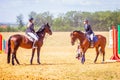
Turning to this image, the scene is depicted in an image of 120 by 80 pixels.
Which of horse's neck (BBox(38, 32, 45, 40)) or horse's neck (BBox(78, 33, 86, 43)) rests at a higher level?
horse's neck (BBox(38, 32, 45, 40))

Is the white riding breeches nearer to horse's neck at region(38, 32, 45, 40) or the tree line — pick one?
horse's neck at region(38, 32, 45, 40)

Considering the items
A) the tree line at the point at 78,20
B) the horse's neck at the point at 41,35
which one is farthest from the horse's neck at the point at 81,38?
the tree line at the point at 78,20

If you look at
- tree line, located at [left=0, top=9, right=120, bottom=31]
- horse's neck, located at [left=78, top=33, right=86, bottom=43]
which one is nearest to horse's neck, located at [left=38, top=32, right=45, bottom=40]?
horse's neck, located at [left=78, top=33, right=86, bottom=43]

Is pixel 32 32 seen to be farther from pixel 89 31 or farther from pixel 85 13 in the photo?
pixel 85 13

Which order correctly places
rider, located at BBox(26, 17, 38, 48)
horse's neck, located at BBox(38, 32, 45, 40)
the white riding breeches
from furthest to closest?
1. horse's neck, located at BBox(38, 32, 45, 40)
2. the white riding breeches
3. rider, located at BBox(26, 17, 38, 48)

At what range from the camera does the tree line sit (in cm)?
7825

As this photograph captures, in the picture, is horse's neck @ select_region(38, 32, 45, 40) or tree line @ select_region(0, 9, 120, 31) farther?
tree line @ select_region(0, 9, 120, 31)

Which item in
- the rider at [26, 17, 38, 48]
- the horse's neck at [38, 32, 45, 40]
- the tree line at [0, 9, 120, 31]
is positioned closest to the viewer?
the rider at [26, 17, 38, 48]

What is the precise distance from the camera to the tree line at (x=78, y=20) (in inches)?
3081

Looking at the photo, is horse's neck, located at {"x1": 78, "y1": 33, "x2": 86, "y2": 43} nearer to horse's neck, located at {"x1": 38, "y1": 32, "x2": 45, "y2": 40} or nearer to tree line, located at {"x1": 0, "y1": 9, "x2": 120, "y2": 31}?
horse's neck, located at {"x1": 38, "y1": 32, "x2": 45, "y2": 40}

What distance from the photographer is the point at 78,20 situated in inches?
3479

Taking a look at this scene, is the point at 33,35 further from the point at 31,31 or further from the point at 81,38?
the point at 81,38

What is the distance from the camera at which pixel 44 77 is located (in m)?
16.3

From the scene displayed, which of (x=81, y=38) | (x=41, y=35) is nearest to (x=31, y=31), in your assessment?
(x=41, y=35)
